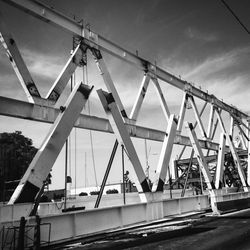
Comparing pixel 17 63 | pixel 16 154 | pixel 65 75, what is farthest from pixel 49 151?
pixel 16 154

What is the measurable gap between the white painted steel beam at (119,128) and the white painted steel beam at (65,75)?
170 centimetres

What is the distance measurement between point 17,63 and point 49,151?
14.1 ft

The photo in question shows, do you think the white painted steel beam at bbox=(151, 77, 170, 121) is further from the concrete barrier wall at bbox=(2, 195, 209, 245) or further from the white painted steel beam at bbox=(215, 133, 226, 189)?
the white painted steel beam at bbox=(215, 133, 226, 189)

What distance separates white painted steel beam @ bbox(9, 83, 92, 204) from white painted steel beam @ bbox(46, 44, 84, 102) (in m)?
1.85

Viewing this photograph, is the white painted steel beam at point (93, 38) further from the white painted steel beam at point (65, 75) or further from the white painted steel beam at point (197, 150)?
the white painted steel beam at point (197, 150)

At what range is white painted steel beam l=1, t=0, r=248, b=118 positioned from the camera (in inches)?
491

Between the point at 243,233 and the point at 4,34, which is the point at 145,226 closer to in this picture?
the point at 243,233

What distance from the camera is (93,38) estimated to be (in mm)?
14945

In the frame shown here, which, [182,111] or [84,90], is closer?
[84,90]

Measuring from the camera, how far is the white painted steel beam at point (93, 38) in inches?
491

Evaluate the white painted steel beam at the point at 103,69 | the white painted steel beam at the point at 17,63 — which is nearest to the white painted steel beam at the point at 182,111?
the white painted steel beam at the point at 103,69

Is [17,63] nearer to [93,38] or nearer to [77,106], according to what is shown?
[77,106]

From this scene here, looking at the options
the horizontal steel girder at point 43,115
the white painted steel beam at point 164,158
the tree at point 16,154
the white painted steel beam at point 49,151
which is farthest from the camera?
the tree at point 16,154

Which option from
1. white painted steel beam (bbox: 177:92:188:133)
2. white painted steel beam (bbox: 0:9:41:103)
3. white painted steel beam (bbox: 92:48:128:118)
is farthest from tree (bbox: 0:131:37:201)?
white painted steel beam (bbox: 0:9:41:103)
